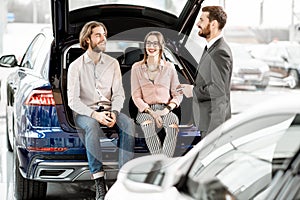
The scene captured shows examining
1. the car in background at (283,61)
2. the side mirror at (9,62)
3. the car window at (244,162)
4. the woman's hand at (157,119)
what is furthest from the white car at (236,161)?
the car in background at (283,61)

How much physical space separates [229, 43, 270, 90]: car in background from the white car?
968cm

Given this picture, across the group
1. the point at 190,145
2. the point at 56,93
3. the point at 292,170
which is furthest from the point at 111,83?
the point at 292,170

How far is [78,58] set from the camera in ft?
13.8

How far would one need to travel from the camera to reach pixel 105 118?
4098mm

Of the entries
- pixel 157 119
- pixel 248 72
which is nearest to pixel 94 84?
pixel 157 119

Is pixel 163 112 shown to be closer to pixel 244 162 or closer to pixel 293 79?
pixel 244 162

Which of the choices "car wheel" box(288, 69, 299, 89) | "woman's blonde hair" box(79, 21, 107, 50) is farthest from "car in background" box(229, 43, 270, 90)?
"woman's blonde hair" box(79, 21, 107, 50)

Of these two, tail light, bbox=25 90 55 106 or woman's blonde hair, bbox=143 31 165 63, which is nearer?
tail light, bbox=25 90 55 106

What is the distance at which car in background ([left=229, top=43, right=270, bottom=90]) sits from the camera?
487 inches

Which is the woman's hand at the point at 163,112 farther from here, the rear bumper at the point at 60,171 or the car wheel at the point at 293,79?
the car wheel at the point at 293,79

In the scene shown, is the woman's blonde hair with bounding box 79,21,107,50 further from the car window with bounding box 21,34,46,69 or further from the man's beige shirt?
the car window with bounding box 21,34,46,69

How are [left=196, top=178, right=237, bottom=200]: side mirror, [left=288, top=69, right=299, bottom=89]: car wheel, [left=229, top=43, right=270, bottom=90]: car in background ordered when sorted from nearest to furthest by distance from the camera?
[left=196, top=178, right=237, bottom=200]: side mirror
[left=229, top=43, right=270, bottom=90]: car in background
[left=288, top=69, right=299, bottom=89]: car wheel

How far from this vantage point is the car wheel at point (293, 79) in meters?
12.5

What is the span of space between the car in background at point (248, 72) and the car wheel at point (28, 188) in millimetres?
8307
